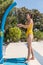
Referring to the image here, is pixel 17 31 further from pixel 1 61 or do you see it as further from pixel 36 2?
pixel 1 61

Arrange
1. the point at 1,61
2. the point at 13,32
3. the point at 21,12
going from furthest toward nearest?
the point at 21,12, the point at 13,32, the point at 1,61

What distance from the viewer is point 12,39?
61.0 ft

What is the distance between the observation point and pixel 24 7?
25594 mm

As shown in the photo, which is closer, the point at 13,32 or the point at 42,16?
the point at 13,32

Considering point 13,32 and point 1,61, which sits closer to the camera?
point 1,61

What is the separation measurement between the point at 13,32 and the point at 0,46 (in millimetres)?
11177

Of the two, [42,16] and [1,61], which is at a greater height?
[42,16]

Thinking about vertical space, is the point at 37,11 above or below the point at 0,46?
above

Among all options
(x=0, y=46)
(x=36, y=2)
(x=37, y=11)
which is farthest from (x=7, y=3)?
(x=0, y=46)

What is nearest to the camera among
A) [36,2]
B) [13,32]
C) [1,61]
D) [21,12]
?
[1,61]

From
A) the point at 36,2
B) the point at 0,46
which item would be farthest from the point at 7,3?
the point at 0,46

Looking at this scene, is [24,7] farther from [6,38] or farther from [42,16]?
[6,38]

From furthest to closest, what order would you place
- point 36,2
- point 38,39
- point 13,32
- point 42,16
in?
1. point 42,16
2. point 36,2
3. point 38,39
4. point 13,32

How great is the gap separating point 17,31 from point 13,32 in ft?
1.15
